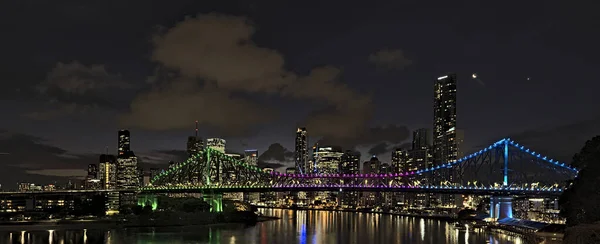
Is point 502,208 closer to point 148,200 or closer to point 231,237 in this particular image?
point 231,237

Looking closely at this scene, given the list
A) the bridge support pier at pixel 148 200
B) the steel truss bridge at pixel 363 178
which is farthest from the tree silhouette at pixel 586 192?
the bridge support pier at pixel 148 200

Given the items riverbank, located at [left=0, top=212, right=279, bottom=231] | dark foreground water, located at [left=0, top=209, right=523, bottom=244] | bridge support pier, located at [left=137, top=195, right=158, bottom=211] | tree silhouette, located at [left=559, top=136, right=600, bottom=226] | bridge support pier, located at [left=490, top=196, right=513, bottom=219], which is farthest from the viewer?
bridge support pier, located at [left=137, top=195, right=158, bottom=211]

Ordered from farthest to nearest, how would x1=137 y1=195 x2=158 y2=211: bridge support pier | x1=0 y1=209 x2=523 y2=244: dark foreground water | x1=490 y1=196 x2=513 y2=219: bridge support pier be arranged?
x1=137 y1=195 x2=158 y2=211: bridge support pier → x1=490 y1=196 x2=513 y2=219: bridge support pier → x1=0 y1=209 x2=523 y2=244: dark foreground water

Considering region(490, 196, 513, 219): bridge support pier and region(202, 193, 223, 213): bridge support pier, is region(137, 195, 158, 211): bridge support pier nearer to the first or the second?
region(202, 193, 223, 213): bridge support pier

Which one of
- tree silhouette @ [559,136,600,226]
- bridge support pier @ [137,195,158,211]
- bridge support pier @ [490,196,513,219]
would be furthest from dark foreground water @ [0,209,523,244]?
bridge support pier @ [137,195,158,211]

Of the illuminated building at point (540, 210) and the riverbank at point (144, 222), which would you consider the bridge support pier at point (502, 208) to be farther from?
the riverbank at point (144, 222)

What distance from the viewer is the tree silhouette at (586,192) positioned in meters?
47.3

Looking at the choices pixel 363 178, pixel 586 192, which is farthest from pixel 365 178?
pixel 586 192

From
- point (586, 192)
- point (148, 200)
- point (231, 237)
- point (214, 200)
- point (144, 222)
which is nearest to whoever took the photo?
point (586, 192)

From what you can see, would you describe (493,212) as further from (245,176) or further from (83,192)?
(83,192)

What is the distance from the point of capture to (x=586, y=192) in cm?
4900

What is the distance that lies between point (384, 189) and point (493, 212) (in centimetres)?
1845

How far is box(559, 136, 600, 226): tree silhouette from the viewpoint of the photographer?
47281 millimetres

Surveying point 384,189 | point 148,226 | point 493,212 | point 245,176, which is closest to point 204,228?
point 148,226
